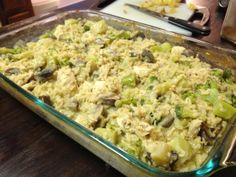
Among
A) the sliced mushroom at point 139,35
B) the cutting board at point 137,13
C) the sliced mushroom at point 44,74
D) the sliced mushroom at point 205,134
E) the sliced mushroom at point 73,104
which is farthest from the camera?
the cutting board at point 137,13

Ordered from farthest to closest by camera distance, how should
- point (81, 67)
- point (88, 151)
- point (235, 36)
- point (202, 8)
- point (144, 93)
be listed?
point (202, 8) < point (235, 36) < point (81, 67) < point (144, 93) < point (88, 151)

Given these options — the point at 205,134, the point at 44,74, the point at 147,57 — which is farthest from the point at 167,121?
the point at 44,74

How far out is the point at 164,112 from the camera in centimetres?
83

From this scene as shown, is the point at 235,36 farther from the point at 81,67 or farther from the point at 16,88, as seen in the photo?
the point at 16,88

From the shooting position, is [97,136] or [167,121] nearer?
[97,136]

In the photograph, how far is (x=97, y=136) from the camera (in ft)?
2.20

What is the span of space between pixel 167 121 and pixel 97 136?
24 centimetres

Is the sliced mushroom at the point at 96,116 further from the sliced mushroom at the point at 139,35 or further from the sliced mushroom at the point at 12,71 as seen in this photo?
the sliced mushroom at the point at 139,35

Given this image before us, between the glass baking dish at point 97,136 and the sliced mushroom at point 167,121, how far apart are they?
0.53ft

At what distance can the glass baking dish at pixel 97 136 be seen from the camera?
61cm

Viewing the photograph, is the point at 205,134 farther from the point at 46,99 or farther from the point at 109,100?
the point at 46,99

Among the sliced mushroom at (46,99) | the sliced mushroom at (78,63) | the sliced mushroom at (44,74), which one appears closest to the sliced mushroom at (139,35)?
the sliced mushroom at (78,63)

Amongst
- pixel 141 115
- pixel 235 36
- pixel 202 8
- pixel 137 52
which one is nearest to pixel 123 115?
pixel 141 115

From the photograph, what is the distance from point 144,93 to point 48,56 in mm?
Answer: 428
